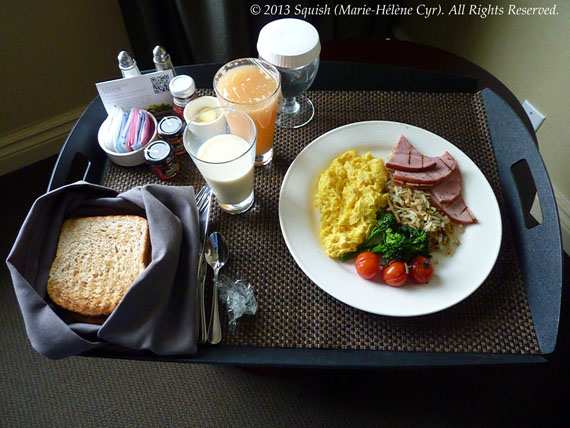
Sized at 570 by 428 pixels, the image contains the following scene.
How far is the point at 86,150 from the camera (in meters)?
1.29

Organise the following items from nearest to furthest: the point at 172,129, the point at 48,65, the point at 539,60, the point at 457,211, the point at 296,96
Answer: the point at 457,211 < the point at 172,129 < the point at 296,96 < the point at 539,60 < the point at 48,65

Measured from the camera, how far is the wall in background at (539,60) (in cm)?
166

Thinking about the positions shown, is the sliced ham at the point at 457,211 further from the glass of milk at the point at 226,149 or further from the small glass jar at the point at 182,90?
the small glass jar at the point at 182,90

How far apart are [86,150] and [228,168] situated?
1.78 ft

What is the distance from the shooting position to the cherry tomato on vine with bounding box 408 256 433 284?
996mm

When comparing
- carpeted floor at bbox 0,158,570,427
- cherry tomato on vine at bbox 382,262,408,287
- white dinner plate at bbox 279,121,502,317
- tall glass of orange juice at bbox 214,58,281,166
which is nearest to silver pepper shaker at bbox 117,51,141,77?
tall glass of orange juice at bbox 214,58,281,166

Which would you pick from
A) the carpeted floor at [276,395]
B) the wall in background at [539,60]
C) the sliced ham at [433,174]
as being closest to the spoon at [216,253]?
the sliced ham at [433,174]

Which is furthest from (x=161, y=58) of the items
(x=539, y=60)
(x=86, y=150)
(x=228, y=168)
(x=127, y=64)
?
(x=539, y=60)

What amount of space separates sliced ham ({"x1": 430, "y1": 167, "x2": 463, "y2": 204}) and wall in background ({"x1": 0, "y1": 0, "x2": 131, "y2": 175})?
68.8 inches

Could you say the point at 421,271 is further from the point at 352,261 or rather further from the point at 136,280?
the point at 136,280

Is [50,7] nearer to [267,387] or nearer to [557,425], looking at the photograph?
[267,387]

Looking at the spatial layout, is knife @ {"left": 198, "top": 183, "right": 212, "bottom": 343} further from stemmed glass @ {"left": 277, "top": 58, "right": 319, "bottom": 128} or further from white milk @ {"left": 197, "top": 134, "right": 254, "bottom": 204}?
stemmed glass @ {"left": 277, "top": 58, "right": 319, "bottom": 128}

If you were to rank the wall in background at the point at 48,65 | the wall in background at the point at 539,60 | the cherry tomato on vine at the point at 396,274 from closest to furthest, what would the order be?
the cherry tomato on vine at the point at 396,274 < the wall in background at the point at 539,60 < the wall in background at the point at 48,65

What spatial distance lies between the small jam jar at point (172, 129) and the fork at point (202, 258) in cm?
16
